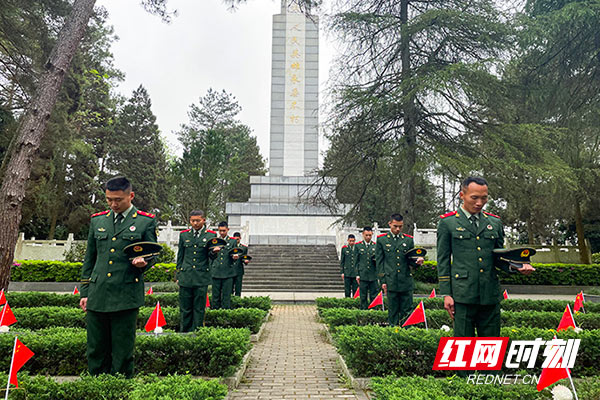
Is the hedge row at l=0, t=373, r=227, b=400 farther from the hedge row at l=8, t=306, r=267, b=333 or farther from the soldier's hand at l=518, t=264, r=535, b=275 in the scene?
the hedge row at l=8, t=306, r=267, b=333

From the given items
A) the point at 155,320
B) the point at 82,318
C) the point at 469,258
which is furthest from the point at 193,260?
the point at 469,258

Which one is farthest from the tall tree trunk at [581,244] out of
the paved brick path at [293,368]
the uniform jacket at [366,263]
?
the paved brick path at [293,368]

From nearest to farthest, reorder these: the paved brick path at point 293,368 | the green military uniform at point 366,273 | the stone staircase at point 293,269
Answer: the paved brick path at point 293,368
the green military uniform at point 366,273
the stone staircase at point 293,269

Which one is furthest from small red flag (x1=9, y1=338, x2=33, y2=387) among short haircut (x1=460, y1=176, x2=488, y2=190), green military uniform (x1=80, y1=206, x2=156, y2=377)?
short haircut (x1=460, y1=176, x2=488, y2=190)

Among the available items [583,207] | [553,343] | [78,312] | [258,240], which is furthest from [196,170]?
[583,207]

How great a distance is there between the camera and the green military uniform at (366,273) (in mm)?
7781

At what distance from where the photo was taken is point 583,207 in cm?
1961

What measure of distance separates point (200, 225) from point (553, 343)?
4.46 meters

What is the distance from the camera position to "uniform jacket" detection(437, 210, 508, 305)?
3104 millimetres

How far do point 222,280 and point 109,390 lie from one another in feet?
15.8

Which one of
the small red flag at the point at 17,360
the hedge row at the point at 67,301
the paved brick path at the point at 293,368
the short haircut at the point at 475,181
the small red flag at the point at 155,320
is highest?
the short haircut at the point at 475,181

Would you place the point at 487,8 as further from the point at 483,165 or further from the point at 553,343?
the point at 553,343

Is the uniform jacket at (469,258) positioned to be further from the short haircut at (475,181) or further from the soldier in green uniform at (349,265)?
the soldier in green uniform at (349,265)

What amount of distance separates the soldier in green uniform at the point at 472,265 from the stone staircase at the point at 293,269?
10.7 metres
